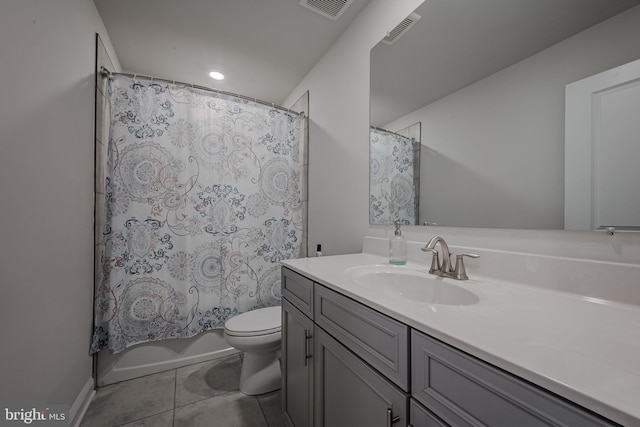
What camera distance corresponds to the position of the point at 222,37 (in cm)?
175

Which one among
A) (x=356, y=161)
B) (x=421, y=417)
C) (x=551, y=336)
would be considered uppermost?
(x=356, y=161)

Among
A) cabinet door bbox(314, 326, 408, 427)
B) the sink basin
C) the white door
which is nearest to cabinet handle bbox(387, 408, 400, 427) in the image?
cabinet door bbox(314, 326, 408, 427)

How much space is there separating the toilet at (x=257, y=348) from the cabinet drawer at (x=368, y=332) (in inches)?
27.7

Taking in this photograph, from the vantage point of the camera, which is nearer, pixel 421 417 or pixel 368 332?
pixel 421 417

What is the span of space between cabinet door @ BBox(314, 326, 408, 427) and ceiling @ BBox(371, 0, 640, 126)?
1.14 meters

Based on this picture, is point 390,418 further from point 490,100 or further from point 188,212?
point 188,212

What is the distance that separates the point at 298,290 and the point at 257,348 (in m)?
0.65

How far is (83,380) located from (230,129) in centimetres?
177

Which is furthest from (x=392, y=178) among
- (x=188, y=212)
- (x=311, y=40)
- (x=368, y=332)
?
(x=188, y=212)

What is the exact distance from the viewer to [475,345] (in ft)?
1.40

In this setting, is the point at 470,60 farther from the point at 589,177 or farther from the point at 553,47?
the point at 589,177

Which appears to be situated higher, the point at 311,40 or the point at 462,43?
the point at 311,40

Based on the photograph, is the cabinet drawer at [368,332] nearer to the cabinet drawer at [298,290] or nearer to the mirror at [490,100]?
the cabinet drawer at [298,290]

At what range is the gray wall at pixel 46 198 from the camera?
2.64ft
